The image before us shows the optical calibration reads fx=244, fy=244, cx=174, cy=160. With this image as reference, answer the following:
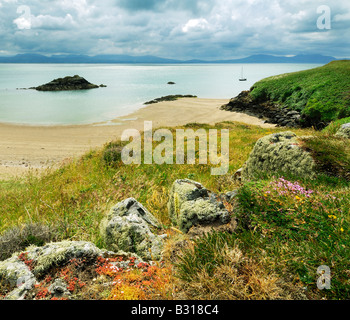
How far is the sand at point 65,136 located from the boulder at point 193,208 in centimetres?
915

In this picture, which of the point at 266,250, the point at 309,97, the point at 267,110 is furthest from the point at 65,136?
the point at 309,97

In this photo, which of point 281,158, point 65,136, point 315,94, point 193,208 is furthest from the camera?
point 315,94

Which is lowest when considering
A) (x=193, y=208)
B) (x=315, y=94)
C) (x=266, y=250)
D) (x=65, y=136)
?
(x=65, y=136)

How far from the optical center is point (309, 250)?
2438 mm

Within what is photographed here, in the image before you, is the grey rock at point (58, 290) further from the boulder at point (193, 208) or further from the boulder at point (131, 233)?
the boulder at point (193, 208)

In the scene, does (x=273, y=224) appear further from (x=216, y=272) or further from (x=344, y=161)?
(x=344, y=161)

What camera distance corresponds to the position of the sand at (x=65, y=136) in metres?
18.6

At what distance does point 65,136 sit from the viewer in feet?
91.0

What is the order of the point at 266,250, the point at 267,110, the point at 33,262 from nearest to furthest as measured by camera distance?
1. the point at 266,250
2. the point at 33,262
3. the point at 267,110

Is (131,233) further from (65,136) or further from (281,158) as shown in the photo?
(65,136)

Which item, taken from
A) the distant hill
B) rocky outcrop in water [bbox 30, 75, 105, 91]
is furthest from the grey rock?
rocky outcrop in water [bbox 30, 75, 105, 91]

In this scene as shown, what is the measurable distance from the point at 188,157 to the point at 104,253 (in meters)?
7.68

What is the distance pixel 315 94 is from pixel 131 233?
36.1m

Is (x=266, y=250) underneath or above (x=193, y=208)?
above
